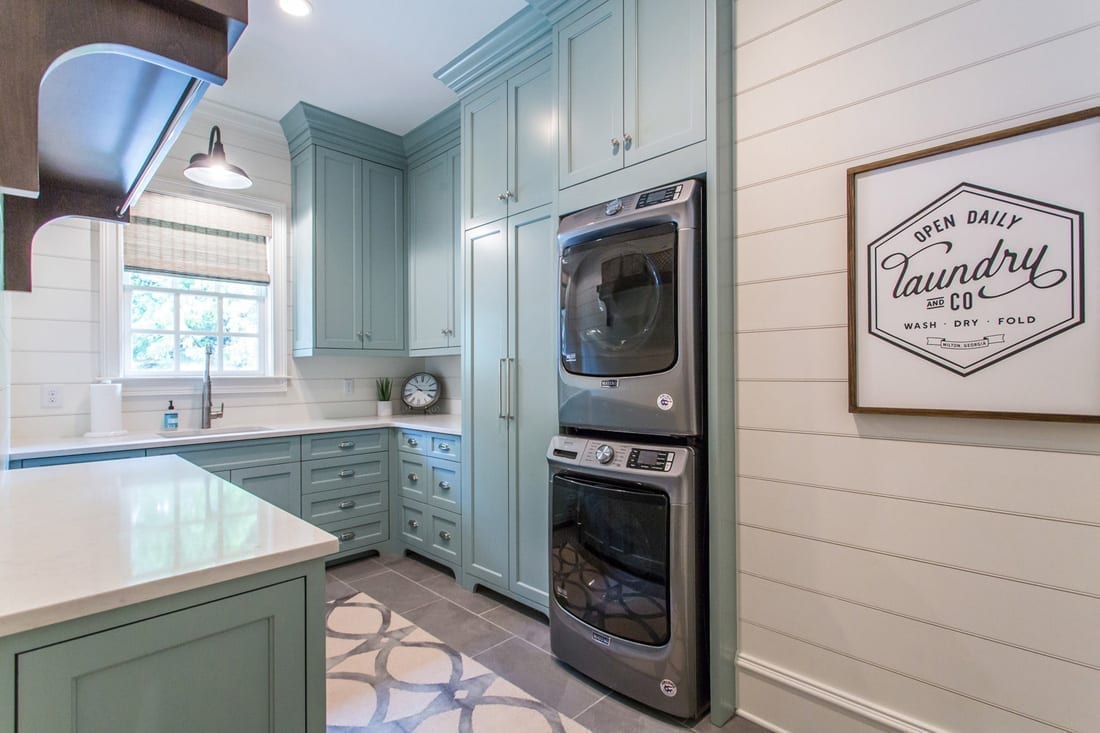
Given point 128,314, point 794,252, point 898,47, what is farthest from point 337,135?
point 898,47

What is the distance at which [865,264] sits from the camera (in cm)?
156

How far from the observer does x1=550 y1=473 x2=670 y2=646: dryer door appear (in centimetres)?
179

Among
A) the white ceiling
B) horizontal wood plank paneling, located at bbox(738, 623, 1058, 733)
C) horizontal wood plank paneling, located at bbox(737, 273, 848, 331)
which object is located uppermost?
the white ceiling

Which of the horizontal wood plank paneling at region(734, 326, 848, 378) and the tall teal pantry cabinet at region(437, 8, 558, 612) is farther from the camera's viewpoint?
the tall teal pantry cabinet at region(437, 8, 558, 612)

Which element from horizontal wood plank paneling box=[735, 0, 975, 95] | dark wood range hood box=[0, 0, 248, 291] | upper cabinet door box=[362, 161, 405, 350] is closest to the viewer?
dark wood range hood box=[0, 0, 248, 291]

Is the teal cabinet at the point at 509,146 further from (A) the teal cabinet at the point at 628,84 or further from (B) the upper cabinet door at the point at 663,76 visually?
(B) the upper cabinet door at the point at 663,76

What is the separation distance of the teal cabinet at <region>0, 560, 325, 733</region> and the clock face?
3082mm

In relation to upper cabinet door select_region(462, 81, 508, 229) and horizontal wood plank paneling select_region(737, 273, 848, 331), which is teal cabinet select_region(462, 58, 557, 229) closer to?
upper cabinet door select_region(462, 81, 508, 229)

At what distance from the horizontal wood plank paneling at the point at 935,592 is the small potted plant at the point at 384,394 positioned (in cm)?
284

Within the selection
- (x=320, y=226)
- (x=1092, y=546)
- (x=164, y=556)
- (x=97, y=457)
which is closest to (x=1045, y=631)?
(x=1092, y=546)

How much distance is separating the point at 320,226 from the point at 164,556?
3.06 meters

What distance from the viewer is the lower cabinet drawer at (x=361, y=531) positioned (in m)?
3.27

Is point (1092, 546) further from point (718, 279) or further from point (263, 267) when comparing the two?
point (263, 267)

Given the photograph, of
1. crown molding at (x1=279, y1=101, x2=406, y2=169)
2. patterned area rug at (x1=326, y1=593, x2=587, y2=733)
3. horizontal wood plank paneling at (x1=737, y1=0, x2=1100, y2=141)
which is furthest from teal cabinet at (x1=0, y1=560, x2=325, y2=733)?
crown molding at (x1=279, y1=101, x2=406, y2=169)
